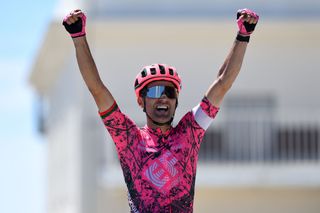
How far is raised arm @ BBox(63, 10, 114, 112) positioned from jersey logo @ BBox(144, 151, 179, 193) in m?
0.49

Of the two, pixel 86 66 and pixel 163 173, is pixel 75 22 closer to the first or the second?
pixel 86 66

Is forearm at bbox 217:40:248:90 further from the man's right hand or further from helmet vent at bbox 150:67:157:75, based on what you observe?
the man's right hand

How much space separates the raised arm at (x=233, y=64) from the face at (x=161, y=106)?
265mm

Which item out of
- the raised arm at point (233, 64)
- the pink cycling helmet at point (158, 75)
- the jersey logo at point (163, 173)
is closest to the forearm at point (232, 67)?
the raised arm at point (233, 64)

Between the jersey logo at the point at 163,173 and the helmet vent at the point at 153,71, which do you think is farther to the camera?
the helmet vent at the point at 153,71

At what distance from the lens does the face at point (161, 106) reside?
760cm

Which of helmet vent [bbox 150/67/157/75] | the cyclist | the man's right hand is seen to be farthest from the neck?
the man's right hand

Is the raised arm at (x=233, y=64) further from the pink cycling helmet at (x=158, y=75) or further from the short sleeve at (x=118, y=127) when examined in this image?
the short sleeve at (x=118, y=127)

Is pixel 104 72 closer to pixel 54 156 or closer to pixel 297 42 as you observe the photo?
pixel 297 42

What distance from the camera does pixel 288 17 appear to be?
2472 centimetres

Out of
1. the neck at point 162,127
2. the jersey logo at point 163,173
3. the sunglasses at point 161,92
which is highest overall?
the sunglasses at point 161,92

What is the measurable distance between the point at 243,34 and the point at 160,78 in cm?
63

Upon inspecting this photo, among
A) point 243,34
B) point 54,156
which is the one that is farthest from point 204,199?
point 243,34

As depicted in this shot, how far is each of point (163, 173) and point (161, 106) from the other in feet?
1.55
